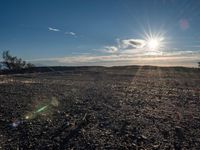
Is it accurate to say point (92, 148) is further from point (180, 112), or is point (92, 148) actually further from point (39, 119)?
point (180, 112)

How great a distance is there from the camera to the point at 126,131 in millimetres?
10219

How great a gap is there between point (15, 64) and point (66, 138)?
77.7 metres

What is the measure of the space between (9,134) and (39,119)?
1.85 m

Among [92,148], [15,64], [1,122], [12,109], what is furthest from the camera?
[15,64]

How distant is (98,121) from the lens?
11.4 meters

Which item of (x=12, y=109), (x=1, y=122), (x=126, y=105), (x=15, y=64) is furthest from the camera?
(x=15, y=64)

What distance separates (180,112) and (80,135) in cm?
572

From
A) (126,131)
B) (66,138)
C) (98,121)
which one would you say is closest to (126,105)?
(98,121)

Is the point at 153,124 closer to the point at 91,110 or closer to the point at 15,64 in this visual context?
the point at 91,110

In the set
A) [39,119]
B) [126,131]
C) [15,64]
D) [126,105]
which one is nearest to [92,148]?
[126,131]

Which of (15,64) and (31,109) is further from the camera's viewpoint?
(15,64)

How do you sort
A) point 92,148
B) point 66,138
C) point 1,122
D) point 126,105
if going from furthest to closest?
1. point 126,105
2. point 1,122
3. point 66,138
4. point 92,148

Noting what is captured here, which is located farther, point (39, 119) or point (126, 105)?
point (126, 105)

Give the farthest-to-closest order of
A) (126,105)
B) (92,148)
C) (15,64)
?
(15,64) → (126,105) → (92,148)
